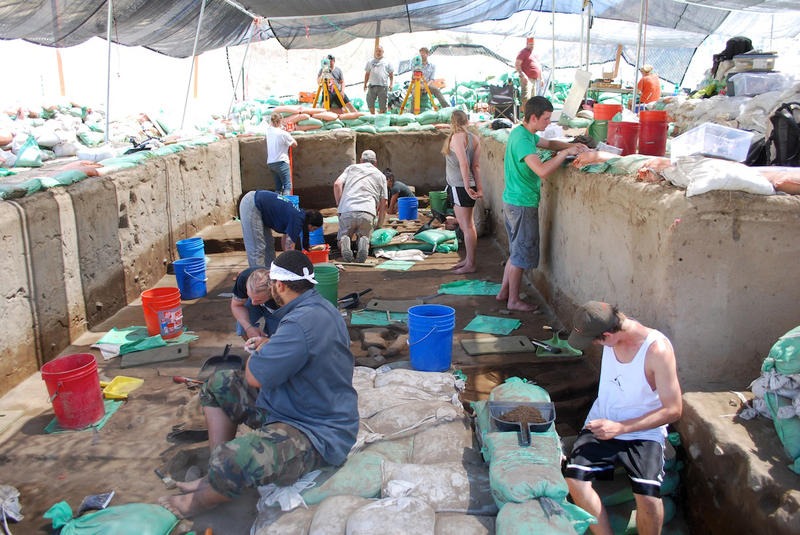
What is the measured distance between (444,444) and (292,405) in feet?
2.86

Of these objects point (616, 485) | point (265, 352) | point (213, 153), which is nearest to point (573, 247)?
point (616, 485)

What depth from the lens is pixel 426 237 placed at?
8375mm

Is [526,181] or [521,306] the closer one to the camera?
[526,181]

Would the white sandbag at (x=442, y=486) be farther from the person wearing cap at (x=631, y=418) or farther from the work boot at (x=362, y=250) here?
the work boot at (x=362, y=250)

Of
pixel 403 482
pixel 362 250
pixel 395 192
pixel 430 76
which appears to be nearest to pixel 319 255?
pixel 362 250

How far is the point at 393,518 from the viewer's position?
8.84 feet

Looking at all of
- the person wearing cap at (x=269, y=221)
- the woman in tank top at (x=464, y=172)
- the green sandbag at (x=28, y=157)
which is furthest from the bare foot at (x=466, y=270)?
the green sandbag at (x=28, y=157)

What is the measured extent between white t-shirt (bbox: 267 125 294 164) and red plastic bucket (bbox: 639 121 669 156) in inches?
239

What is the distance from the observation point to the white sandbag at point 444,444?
11.0 feet

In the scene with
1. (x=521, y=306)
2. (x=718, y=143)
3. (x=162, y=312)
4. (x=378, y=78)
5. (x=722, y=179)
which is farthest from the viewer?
(x=378, y=78)

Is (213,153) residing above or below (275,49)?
below

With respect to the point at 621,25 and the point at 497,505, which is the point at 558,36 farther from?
the point at 497,505

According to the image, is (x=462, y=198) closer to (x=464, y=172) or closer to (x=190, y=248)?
(x=464, y=172)

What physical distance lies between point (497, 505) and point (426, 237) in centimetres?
570
